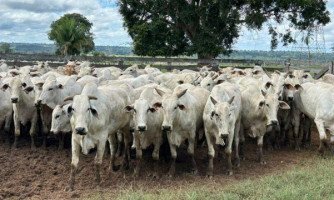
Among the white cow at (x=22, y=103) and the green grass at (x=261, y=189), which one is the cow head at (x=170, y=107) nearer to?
the green grass at (x=261, y=189)

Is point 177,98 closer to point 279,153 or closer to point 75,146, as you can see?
point 75,146

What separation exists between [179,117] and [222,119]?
2.85 ft

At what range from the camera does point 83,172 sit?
9.65 m

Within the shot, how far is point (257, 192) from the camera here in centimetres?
796

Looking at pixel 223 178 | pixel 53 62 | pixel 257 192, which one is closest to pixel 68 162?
pixel 223 178

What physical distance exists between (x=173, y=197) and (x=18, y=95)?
17.4 feet

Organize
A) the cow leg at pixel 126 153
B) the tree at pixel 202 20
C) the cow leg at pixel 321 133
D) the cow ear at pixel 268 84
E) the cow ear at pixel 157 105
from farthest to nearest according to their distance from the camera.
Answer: the tree at pixel 202 20, the cow ear at pixel 268 84, the cow leg at pixel 321 133, the cow leg at pixel 126 153, the cow ear at pixel 157 105

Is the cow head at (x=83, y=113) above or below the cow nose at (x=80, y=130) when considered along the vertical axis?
above

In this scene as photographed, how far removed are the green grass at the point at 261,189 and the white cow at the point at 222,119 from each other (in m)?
0.96

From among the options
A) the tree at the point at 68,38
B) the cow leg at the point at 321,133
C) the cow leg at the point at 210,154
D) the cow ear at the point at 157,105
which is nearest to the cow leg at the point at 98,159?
the cow ear at the point at 157,105

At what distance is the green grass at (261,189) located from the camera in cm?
772

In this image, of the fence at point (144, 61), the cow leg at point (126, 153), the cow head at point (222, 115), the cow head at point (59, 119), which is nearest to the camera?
the cow head at point (222, 115)

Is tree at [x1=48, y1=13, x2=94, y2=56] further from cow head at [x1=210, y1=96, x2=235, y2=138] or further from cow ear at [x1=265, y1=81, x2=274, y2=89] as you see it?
cow head at [x1=210, y1=96, x2=235, y2=138]

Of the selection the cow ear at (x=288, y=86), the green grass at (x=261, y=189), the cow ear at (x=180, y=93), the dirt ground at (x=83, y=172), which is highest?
the cow ear at (x=180, y=93)
